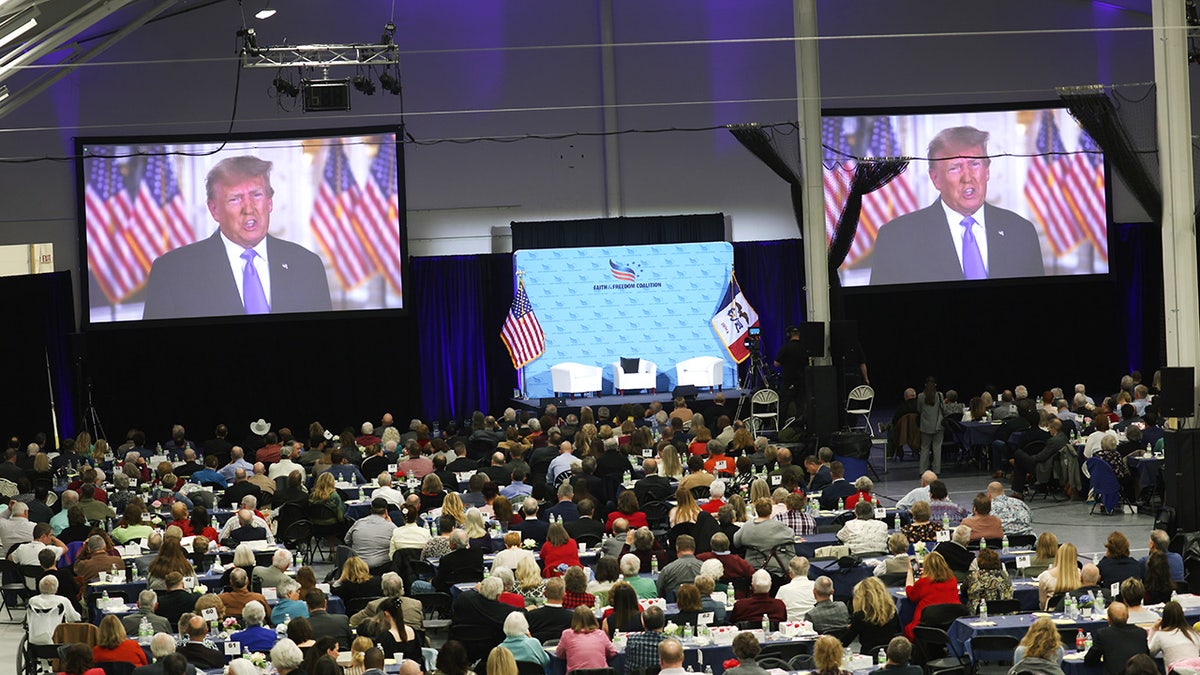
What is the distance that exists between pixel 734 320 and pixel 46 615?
16860mm

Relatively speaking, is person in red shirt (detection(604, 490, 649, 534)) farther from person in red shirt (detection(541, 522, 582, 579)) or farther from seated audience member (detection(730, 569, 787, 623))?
seated audience member (detection(730, 569, 787, 623))

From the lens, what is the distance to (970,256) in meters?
27.6

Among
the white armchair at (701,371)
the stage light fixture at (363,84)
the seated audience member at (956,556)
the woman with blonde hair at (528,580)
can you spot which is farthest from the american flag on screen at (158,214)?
the seated audience member at (956,556)

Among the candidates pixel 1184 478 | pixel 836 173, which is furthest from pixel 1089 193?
pixel 1184 478

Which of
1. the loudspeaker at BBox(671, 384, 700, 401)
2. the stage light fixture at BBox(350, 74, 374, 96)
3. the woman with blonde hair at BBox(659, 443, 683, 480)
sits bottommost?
the woman with blonde hair at BBox(659, 443, 683, 480)

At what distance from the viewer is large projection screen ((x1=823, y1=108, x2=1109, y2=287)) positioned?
27.3 metres

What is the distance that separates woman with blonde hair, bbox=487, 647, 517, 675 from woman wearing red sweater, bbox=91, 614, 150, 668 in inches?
120

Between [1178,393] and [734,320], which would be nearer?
[1178,393]

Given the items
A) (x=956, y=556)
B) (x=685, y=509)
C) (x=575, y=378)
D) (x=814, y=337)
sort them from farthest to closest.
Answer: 1. (x=575, y=378)
2. (x=814, y=337)
3. (x=685, y=509)
4. (x=956, y=556)

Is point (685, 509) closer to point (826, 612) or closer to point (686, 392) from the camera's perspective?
point (826, 612)

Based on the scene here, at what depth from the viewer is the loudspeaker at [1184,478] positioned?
15914mm

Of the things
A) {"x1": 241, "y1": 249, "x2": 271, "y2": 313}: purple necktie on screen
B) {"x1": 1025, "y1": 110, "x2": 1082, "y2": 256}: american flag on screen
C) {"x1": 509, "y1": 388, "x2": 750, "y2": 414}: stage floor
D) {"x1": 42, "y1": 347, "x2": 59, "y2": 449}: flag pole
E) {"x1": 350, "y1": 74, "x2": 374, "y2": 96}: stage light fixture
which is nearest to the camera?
{"x1": 350, "y1": 74, "x2": 374, "y2": 96}: stage light fixture

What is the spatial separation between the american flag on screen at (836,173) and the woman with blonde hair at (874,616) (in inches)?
602

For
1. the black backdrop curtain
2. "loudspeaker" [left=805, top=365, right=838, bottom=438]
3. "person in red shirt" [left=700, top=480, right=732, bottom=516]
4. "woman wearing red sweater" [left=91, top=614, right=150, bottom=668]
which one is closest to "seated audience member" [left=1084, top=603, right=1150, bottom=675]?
"person in red shirt" [left=700, top=480, right=732, bottom=516]
